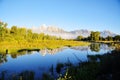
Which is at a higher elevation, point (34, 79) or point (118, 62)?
point (118, 62)

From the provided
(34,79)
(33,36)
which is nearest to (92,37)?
(33,36)

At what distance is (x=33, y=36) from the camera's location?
295 ft

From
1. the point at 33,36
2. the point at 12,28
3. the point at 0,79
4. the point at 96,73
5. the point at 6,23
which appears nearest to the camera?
the point at 96,73

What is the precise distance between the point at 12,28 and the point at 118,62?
68.5 m

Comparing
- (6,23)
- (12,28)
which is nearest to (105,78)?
(6,23)

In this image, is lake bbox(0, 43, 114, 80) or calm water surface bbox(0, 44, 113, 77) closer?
lake bbox(0, 43, 114, 80)

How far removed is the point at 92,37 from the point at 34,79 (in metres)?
131

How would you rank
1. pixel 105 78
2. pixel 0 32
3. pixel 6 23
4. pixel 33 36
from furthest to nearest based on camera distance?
pixel 33 36, pixel 6 23, pixel 0 32, pixel 105 78

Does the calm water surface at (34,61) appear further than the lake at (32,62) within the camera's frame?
Yes

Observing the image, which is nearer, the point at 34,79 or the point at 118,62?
the point at 118,62

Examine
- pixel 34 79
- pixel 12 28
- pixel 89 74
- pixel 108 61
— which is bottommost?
pixel 34 79

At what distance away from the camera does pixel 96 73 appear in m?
8.80

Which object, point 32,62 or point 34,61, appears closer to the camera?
point 32,62

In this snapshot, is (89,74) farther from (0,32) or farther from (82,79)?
(0,32)
